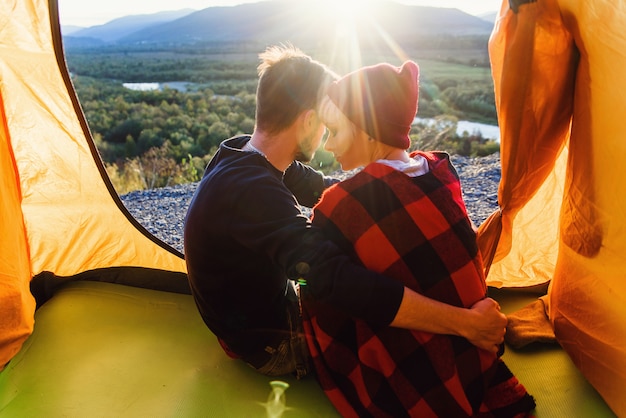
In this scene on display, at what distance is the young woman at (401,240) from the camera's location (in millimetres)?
1208

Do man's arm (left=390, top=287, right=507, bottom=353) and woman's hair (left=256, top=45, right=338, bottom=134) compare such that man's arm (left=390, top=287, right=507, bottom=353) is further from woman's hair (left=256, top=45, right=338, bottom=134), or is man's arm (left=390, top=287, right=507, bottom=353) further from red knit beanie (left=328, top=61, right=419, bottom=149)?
woman's hair (left=256, top=45, right=338, bottom=134)

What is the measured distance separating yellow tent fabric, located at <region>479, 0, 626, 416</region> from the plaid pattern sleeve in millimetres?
401

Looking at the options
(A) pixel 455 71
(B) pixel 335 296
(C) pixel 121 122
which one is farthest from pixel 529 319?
(A) pixel 455 71

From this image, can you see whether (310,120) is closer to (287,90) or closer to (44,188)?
(287,90)

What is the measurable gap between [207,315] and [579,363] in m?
1.12

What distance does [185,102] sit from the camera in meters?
13.9

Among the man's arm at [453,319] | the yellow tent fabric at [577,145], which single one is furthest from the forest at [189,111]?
the man's arm at [453,319]

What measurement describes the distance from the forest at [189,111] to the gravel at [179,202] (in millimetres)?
936

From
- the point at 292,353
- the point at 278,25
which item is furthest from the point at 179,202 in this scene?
the point at 278,25

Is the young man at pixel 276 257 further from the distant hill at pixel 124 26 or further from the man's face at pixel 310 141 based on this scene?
the distant hill at pixel 124 26

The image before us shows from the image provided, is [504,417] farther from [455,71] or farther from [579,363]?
[455,71]

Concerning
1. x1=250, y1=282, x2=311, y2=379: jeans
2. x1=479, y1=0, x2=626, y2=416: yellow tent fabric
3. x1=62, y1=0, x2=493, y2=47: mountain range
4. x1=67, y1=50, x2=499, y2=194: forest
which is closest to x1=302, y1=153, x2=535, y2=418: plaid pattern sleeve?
x1=250, y1=282, x2=311, y2=379: jeans

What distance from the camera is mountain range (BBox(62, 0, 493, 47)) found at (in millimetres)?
17094

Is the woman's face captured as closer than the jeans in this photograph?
Yes
